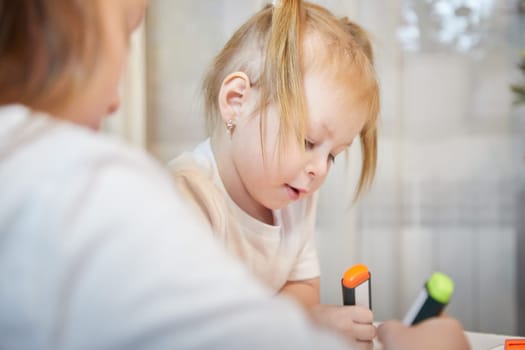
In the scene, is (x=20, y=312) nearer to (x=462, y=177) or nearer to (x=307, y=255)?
(x=307, y=255)

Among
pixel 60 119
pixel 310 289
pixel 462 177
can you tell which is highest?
pixel 60 119

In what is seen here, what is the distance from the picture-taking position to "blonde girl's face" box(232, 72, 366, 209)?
627 mm

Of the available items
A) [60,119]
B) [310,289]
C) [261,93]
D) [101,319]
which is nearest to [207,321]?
[101,319]

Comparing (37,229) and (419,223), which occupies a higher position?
(37,229)

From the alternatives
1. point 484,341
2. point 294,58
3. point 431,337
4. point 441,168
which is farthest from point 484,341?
point 441,168

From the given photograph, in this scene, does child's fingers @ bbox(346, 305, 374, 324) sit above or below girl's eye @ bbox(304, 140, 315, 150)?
below

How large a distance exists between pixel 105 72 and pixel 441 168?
3.58 feet

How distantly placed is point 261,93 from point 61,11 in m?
0.35

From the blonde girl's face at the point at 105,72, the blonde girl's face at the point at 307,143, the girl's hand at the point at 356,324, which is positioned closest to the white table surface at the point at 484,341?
the girl's hand at the point at 356,324

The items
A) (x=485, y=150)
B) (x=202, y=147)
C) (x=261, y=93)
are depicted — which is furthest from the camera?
(x=485, y=150)

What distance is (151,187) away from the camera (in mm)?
296

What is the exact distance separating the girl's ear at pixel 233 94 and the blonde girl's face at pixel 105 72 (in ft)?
0.94

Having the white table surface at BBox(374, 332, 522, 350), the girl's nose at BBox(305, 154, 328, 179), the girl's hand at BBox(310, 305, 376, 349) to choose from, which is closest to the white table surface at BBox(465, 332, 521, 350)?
the white table surface at BBox(374, 332, 522, 350)

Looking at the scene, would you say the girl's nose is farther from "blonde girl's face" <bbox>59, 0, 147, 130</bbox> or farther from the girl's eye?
"blonde girl's face" <bbox>59, 0, 147, 130</bbox>
